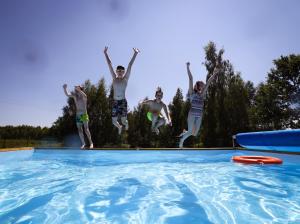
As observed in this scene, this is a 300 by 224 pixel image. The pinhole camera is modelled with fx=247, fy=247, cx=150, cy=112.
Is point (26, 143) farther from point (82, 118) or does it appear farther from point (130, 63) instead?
point (130, 63)

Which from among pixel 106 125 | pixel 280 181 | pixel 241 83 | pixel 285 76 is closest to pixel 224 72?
pixel 241 83

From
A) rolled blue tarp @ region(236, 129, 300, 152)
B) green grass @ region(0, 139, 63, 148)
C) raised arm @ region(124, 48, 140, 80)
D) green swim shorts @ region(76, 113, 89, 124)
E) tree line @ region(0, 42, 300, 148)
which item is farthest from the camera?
tree line @ region(0, 42, 300, 148)

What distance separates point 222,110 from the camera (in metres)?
27.3

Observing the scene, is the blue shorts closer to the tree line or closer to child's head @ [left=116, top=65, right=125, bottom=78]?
child's head @ [left=116, top=65, right=125, bottom=78]

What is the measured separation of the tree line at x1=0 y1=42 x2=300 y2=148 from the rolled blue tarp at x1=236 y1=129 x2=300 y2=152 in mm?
22203

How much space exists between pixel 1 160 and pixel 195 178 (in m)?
7.29

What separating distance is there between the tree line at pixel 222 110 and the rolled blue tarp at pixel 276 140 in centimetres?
2220

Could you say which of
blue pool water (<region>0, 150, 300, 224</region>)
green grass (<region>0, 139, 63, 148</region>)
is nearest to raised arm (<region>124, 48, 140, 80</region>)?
blue pool water (<region>0, 150, 300, 224</region>)

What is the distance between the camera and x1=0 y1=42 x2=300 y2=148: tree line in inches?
1072

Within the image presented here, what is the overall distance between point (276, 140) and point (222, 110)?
24.1m

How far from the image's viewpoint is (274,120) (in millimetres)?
28172

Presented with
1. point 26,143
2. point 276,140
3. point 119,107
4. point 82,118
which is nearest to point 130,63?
point 119,107

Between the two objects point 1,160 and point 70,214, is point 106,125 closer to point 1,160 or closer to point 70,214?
point 1,160

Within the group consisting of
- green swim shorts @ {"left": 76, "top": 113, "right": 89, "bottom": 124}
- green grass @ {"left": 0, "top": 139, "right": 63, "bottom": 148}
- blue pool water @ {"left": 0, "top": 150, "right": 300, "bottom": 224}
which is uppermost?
green swim shorts @ {"left": 76, "top": 113, "right": 89, "bottom": 124}
